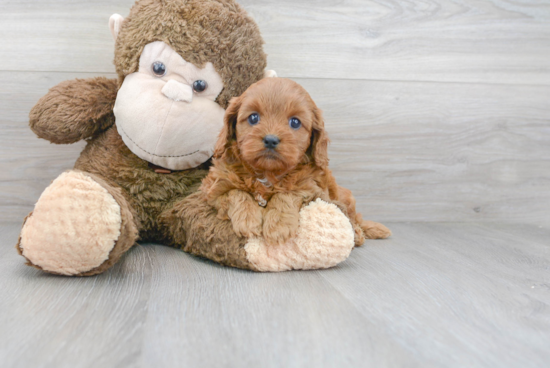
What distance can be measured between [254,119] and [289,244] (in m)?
0.29

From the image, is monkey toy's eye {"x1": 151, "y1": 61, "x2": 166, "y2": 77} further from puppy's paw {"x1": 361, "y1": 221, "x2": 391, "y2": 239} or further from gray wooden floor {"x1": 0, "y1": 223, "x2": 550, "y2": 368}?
puppy's paw {"x1": 361, "y1": 221, "x2": 391, "y2": 239}

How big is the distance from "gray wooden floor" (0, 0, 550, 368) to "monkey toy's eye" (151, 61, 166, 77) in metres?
0.40

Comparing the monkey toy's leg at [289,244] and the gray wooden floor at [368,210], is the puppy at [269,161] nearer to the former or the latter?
the monkey toy's leg at [289,244]

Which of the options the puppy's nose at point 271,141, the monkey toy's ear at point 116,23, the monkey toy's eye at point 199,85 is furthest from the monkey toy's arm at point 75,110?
the puppy's nose at point 271,141

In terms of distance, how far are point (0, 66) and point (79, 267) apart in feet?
2.88

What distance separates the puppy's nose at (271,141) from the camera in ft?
3.02

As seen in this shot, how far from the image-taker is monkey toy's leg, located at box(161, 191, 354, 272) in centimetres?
99

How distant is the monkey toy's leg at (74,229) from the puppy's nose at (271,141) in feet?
1.08

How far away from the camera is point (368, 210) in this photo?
168 centimetres

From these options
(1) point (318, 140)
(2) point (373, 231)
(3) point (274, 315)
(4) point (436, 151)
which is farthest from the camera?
(4) point (436, 151)

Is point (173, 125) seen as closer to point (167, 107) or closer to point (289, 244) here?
point (167, 107)

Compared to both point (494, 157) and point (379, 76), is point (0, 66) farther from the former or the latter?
point (494, 157)

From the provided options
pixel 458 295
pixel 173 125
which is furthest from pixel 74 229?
pixel 458 295

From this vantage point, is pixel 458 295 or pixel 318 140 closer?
pixel 458 295
